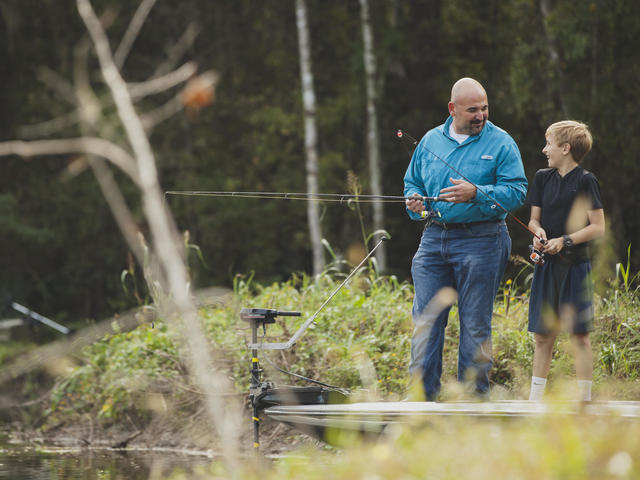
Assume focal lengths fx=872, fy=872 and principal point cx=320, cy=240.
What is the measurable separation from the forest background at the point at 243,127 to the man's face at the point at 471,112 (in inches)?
469

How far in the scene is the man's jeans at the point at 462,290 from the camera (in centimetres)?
469

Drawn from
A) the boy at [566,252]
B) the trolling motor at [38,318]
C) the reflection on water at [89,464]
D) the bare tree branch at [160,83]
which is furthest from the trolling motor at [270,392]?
the trolling motor at [38,318]

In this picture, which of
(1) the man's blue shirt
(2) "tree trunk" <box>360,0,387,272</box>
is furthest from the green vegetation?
(2) "tree trunk" <box>360,0,387,272</box>

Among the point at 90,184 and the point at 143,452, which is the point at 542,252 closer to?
the point at 143,452

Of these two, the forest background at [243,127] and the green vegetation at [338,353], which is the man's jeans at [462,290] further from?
the forest background at [243,127]

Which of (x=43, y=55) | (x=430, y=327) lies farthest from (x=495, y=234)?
(x=43, y=55)

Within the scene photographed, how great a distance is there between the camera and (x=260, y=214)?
19.0 meters

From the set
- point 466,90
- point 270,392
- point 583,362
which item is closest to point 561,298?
point 583,362

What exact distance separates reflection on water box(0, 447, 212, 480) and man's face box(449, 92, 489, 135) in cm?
274

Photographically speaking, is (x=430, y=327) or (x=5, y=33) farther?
(x=5, y=33)

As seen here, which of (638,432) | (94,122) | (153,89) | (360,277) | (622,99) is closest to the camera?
(94,122)

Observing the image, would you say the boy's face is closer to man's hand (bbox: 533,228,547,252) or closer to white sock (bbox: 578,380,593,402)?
man's hand (bbox: 533,228,547,252)

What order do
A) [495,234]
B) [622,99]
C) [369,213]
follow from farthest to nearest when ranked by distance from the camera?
1. [369,213]
2. [622,99]
3. [495,234]

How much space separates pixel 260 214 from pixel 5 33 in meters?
6.95
